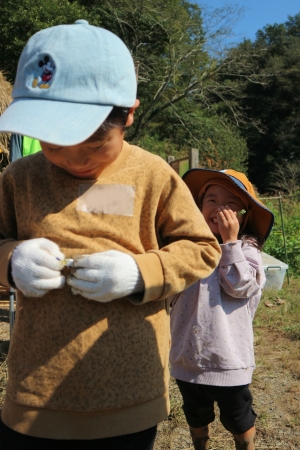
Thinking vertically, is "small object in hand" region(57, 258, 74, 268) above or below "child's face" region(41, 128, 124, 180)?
below

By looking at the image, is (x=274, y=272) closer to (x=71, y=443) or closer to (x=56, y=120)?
(x=71, y=443)

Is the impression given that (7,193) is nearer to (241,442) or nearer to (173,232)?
(173,232)

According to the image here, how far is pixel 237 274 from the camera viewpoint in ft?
6.25

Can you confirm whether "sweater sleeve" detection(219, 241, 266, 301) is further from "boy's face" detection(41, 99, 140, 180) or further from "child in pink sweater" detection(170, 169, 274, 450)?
"boy's face" detection(41, 99, 140, 180)

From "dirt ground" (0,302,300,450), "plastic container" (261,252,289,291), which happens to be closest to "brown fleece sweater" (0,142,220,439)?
"dirt ground" (0,302,300,450)

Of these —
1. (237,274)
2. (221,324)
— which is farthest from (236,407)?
(237,274)

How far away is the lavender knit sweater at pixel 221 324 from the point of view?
1.92 m

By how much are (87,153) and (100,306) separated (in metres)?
0.34

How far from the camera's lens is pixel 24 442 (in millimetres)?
1191

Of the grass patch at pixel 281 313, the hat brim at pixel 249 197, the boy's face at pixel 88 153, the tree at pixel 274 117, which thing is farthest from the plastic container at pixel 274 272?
the tree at pixel 274 117

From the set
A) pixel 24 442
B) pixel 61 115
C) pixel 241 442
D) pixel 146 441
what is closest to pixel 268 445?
pixel 241 442

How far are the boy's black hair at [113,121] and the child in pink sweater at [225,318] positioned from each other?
935 millimetres

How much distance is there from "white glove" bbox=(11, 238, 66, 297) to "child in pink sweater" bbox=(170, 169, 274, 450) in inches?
37.5

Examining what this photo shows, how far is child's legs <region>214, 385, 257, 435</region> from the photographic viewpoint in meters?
1.94
